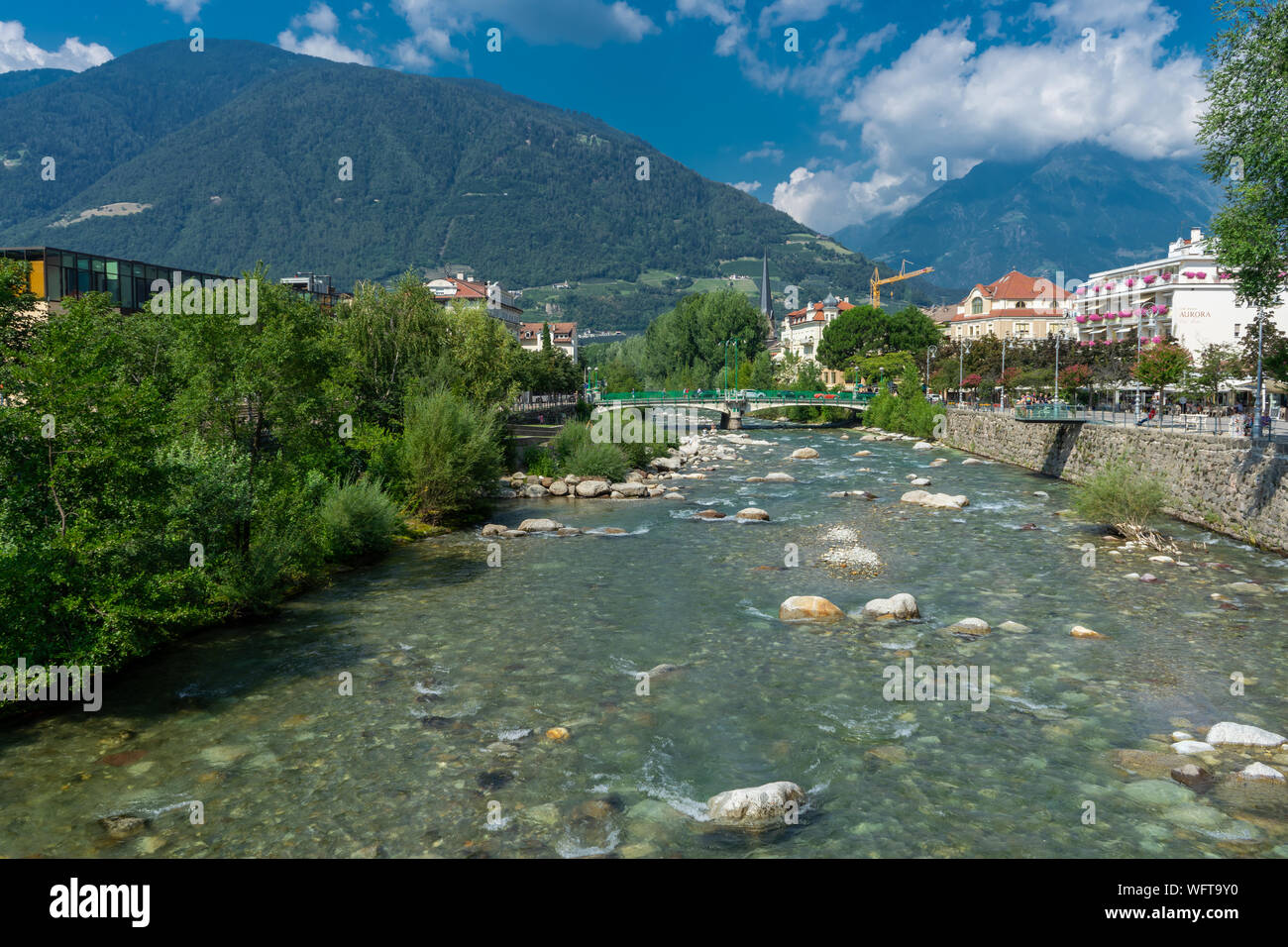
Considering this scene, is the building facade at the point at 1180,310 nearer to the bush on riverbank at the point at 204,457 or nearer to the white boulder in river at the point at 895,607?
the bush on riverbank at the point at 204,457

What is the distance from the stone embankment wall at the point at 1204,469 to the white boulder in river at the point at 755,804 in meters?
23.1

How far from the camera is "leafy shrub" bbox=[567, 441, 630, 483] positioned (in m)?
46.0

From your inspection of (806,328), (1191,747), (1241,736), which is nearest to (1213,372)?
(1241,736)

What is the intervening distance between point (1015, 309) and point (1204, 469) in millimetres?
121617

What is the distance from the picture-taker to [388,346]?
37.3 m

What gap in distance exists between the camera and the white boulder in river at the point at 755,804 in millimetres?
10633

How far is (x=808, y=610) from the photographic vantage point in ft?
66.5

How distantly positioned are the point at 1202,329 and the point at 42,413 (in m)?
114

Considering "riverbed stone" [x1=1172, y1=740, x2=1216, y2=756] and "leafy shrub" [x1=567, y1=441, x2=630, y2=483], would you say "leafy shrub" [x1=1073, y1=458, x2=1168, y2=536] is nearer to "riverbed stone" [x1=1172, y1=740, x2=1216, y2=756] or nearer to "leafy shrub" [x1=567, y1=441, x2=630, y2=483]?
"riverbed stone" [x1=1172, y1=740, x2=1216, y2=756]

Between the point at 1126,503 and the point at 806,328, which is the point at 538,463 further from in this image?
the point at 806,328

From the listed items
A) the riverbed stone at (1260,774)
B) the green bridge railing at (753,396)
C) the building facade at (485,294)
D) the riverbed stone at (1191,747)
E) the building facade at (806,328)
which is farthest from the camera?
the building facade at (806,328)

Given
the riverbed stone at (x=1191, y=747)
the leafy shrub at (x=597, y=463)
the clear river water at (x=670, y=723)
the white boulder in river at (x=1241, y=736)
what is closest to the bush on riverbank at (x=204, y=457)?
the clear river water at (x=670, y=723)
